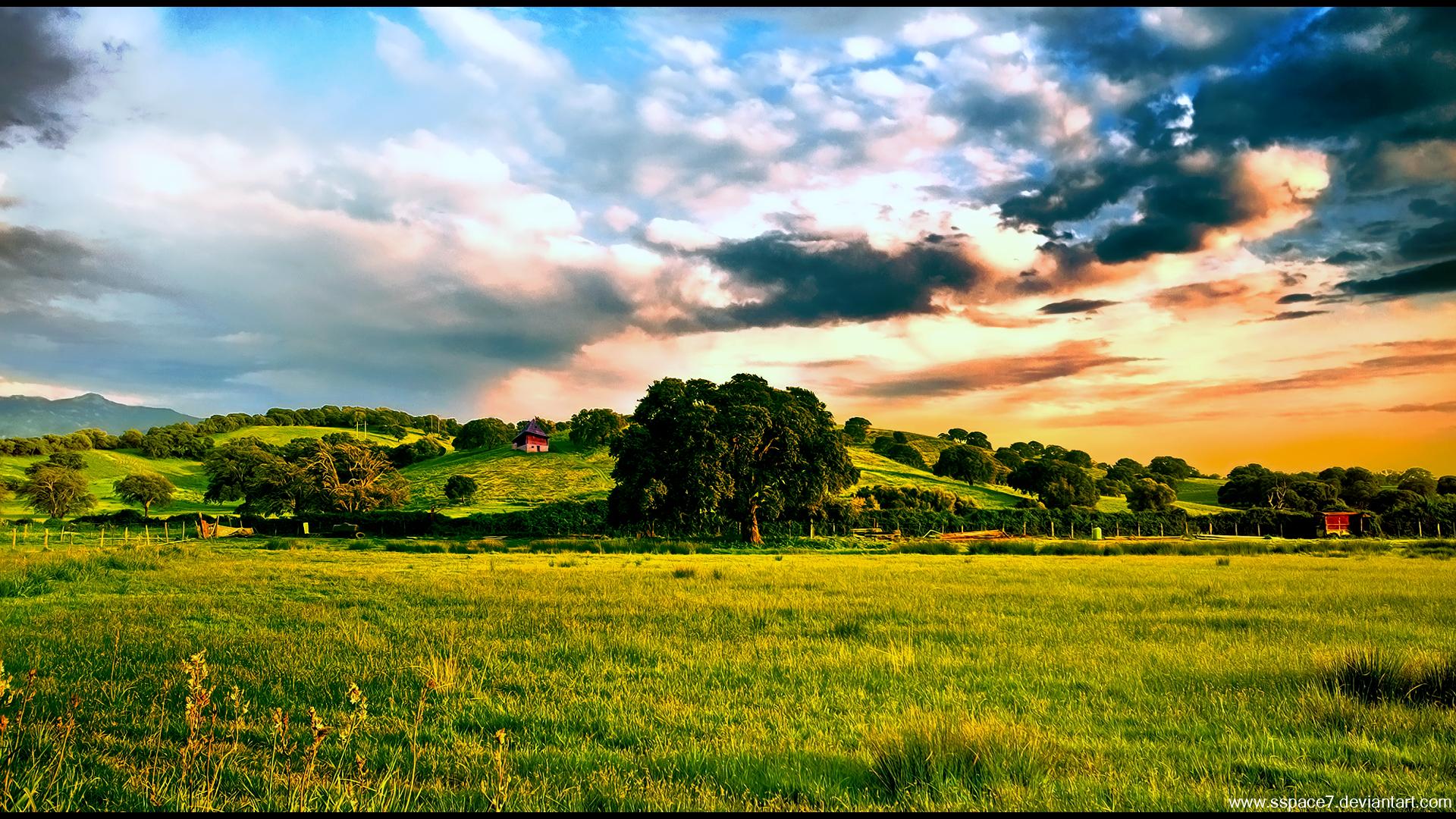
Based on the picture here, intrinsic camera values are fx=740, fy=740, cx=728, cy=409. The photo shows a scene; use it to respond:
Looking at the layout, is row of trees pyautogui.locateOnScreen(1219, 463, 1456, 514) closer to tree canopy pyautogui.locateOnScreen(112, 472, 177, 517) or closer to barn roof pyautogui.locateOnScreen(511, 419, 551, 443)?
barn roof pyautogui.locateOnScreen(511, 419, 551, 443)

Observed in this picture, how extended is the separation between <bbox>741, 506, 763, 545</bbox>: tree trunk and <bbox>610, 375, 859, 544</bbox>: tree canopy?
0.19ft

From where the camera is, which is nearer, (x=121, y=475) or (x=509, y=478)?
(x=509, y=478)

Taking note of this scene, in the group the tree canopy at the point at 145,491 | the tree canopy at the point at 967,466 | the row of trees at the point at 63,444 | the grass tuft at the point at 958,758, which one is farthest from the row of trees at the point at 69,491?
the tree canopy at the point at 967,466

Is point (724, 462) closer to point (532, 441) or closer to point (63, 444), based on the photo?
point (532, 441)

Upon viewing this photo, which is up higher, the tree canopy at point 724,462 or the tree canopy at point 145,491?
the tree canopy at point 724,462

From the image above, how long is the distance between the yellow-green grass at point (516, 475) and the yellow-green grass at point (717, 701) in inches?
2548

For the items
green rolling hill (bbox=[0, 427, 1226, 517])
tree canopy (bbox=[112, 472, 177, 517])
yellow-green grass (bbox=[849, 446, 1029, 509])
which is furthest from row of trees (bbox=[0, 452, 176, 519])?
yellow-green grass (bbox=[849, 446, 1029, 509])

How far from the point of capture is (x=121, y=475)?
373 ft

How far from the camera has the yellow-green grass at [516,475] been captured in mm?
86438

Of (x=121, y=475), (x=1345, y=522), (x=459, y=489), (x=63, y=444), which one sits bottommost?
(x=1345, y=522)

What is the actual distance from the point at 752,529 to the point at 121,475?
113898 mm

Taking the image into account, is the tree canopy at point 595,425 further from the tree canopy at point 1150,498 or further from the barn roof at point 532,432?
the tree canopy at point 1150,498

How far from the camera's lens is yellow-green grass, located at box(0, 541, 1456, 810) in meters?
5.59

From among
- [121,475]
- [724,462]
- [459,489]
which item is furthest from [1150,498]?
[121,475]
